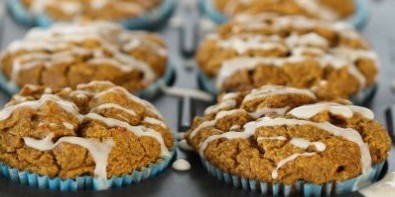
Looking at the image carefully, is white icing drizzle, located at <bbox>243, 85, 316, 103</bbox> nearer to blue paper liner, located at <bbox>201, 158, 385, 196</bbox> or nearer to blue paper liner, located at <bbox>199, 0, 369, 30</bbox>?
blue paper liner, located at <bbox>201, 158, 385, 196</bbox>

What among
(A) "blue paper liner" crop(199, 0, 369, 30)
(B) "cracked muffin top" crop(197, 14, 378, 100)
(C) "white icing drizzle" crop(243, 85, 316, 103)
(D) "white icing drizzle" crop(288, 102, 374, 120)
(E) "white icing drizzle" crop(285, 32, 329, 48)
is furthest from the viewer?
(A) "blue paper liner" crop(199, 0, 369, 30)

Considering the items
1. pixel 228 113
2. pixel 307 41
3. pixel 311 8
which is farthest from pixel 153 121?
pixel 311 8

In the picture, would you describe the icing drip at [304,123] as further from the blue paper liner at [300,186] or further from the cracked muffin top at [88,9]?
the cracked muffin top at [88,9]

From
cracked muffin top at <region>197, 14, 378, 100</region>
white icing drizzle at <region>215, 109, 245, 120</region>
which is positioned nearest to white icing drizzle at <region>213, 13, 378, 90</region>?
cracked muffin top at <region>197, 14, 378, 100</region>

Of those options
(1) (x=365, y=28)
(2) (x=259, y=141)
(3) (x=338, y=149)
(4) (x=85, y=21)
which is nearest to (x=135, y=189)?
(2) (x=259, y=141)

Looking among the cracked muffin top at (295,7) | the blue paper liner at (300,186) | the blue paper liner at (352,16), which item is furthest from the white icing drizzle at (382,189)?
the blue paper liner at (352,16)

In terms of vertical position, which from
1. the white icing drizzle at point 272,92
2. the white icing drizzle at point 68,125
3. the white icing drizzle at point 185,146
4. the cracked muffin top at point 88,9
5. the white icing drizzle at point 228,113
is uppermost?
the cracked muffin top at point 88,9
